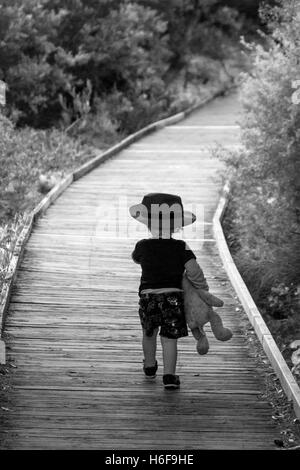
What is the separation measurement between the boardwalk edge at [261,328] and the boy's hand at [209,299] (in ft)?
2.60

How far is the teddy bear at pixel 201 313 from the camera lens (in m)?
7.72

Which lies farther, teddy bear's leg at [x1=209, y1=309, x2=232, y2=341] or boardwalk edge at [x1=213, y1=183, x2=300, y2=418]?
teddy bear's leg at [x1=209, y1=309, x2=232, y2=341]

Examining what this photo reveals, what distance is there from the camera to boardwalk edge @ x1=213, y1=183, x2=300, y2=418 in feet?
25.1

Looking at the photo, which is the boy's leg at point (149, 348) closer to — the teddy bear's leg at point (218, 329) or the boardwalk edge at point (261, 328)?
the teddy bear's leg at point (218, 329)

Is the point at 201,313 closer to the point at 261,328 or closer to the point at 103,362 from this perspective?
the point at 103,362

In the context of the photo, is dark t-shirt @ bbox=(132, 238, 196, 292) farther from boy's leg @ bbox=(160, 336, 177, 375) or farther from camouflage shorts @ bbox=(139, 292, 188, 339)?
boy's leg @ bbox=(160, 336, 177, 375)

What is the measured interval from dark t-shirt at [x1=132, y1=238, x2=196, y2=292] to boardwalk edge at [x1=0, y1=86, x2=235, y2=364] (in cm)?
149

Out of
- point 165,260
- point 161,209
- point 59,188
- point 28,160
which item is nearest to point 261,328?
point 165,260

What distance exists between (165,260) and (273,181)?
22.5 ft

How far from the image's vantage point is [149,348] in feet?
26.0

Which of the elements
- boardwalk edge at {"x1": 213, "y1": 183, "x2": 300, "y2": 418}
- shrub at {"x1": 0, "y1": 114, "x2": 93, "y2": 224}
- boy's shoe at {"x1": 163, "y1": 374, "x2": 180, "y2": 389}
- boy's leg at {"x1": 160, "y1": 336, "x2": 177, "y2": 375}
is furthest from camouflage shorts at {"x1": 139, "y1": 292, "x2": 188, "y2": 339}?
shrub at {"x1": 0, "y1": 114, "x2": 93, "y2": 224}

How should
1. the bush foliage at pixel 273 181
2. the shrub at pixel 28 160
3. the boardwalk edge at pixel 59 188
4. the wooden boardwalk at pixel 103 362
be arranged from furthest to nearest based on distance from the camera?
the shrub at pixel 28 160 → the bush foliage at pixel 273 181 → the boardwalk edge at pixel 59 188 → the wooden boardwalk at pixel 103 362

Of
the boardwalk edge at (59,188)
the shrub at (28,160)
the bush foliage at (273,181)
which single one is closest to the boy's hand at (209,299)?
the boardwalk edge at (59,188)

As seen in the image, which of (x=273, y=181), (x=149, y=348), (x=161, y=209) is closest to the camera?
(x=161, y=209)
